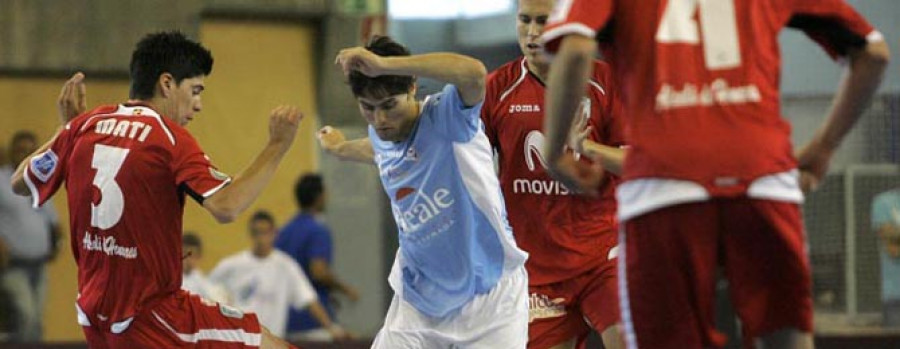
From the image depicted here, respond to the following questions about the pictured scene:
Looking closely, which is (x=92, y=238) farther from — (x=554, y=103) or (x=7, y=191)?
(x=7, y=191)

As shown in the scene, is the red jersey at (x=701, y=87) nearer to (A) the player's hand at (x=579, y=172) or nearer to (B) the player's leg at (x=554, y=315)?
(A) the player's hand at (x=579, y=172)

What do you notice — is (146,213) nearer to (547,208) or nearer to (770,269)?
(547,208)

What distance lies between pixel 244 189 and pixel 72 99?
3.45 feet

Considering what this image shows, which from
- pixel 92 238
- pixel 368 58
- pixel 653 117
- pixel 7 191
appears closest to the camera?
pixel 653 117

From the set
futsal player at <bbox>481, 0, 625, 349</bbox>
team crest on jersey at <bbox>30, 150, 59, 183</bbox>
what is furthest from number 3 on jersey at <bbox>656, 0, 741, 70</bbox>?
team crest on jersey at <bbox>30, 150, 59, 183</bbox>

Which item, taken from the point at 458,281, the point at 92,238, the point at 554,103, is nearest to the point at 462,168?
the point at 458,281

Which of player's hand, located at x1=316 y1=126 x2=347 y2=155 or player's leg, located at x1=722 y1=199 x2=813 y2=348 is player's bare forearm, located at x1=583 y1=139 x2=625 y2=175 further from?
player's hand, located at x1=316 y1=126 x2=347 y2=155

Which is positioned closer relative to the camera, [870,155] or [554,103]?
[554,103]

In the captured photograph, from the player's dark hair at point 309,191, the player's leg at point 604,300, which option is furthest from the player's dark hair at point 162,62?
the player's dark hair at point 309,191

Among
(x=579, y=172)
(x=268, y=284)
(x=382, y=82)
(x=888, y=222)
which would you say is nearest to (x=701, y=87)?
(x=579, y=172)

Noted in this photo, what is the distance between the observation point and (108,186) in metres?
5.74

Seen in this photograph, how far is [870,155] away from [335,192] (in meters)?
4.62

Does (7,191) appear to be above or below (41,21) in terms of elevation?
below

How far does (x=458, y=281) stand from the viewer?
19.5 feet
